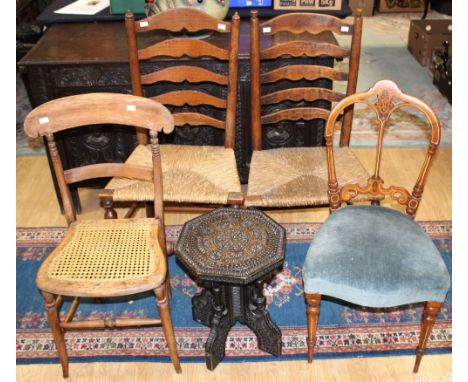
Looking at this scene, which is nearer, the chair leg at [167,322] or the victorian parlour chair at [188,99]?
the chair leg at [167,322]

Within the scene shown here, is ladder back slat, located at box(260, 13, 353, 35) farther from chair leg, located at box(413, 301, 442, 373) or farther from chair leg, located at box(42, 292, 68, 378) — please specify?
chair leg, located at box(42, 292, 68, 378)

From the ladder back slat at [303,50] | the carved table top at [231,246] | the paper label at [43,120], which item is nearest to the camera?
the carved table top at [231,246]

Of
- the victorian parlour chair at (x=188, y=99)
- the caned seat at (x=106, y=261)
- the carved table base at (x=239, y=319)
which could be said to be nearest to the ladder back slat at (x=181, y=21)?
the victorian parlour chair at (x=188, y=99)

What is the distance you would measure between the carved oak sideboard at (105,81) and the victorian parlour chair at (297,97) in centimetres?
20

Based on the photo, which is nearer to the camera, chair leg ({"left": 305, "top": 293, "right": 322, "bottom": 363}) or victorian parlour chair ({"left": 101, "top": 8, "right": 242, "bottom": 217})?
chair leg ({"left": 305, "top": 293, "right": 322, "bottom": 363})

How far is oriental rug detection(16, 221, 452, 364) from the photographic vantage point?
2.31m

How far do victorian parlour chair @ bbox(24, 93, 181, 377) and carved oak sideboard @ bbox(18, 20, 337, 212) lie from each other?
678 millimetres

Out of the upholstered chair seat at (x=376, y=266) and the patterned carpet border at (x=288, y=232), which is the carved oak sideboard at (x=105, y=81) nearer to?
the patterned carpet border at (x=288, y=232)

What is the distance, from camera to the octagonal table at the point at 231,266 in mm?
1928

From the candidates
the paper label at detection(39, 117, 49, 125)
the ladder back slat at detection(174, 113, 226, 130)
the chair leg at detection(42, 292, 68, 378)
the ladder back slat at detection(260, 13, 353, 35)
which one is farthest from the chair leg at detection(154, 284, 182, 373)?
the ladder back slat at detection(260, 13, 353, 35)

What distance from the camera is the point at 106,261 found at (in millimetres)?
2033

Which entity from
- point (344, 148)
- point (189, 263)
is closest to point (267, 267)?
point (189, 263)

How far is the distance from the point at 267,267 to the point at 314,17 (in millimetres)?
1188

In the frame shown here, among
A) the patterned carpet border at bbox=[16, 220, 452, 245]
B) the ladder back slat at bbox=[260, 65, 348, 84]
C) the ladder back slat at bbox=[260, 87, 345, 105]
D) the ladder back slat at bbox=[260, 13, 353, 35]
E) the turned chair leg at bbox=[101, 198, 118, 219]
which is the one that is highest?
the ladder back slat at bbox=[260, 13, 353, 35]
